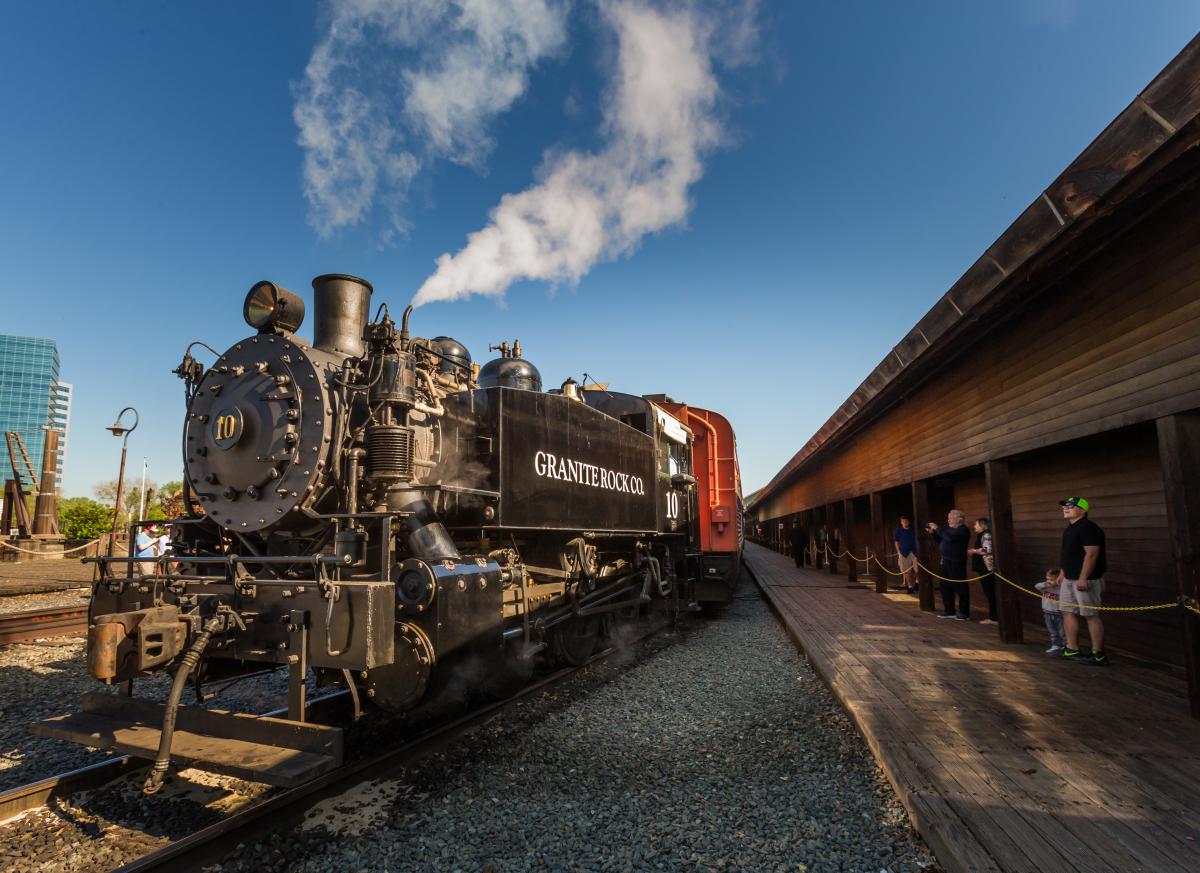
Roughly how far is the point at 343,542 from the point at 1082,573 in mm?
5788

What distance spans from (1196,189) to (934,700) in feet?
12.1

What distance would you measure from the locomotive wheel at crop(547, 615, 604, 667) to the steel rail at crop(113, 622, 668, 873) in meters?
1.21

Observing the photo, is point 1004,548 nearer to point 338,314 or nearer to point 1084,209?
point 1084,209

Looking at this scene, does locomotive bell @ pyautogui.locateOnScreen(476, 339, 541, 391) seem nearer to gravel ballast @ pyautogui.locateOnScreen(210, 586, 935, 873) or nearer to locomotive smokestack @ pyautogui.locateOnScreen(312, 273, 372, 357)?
locomotive smokestack @ pyautogui.locateOnScreen(312, 273, 372, 357)

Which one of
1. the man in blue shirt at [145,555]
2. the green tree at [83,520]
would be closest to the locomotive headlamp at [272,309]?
the man in blue shirt at [145,555]

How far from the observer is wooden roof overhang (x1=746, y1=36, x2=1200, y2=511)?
322 cm

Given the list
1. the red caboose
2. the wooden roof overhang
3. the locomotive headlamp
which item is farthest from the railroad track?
the wooden roof overhang

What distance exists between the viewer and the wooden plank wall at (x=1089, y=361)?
13.7 ft

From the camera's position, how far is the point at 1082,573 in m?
5.37

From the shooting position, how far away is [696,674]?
5.94 metres

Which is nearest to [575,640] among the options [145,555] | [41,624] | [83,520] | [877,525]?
[41,624]

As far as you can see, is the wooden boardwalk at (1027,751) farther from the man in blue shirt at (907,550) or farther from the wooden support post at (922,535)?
the man in blue shirt at (907,550)

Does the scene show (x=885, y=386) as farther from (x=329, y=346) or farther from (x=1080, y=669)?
(x=329, y=346)

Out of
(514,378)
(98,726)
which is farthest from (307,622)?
(514,378)
